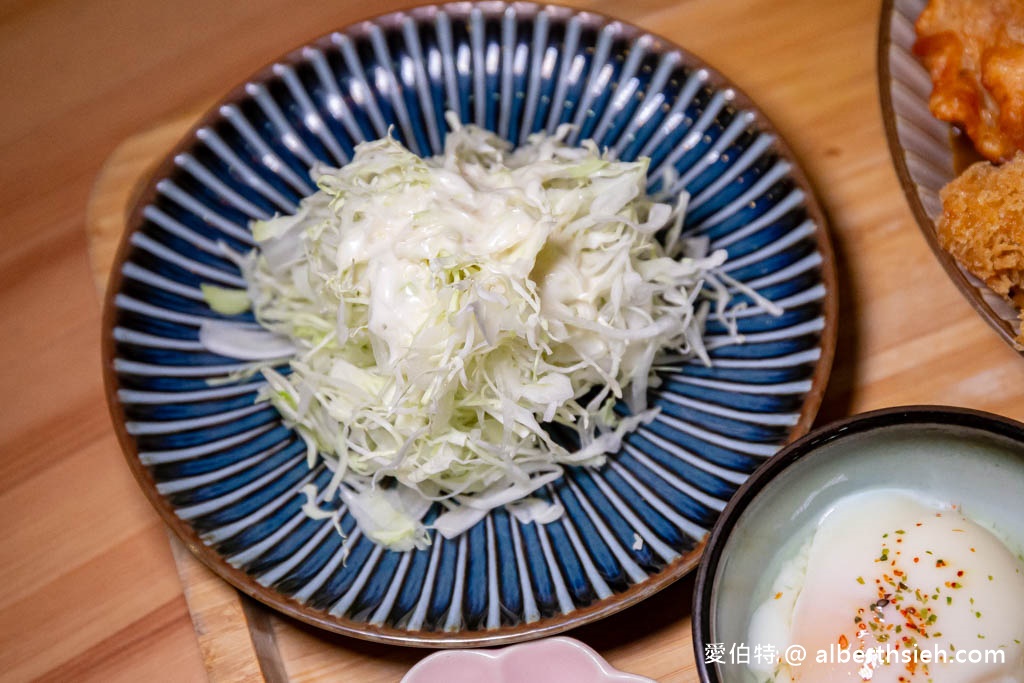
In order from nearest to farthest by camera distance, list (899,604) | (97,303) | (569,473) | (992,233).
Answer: (899,604)
(992,233)
(569,473)
(97,303)

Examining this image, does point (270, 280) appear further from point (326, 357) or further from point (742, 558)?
point (742, 558)

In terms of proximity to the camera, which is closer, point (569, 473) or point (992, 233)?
point (992, 233)

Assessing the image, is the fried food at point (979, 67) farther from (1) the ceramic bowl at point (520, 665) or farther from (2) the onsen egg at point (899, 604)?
(1) the ceramic bowl at point (520, 665)

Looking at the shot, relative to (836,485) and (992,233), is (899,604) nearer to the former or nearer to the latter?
(836,485)

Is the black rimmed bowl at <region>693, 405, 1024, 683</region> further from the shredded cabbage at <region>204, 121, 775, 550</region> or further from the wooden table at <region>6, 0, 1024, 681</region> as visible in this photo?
the shredded cabbage at <region>204, 121, 775, 550</region>

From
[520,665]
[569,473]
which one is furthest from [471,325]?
[520,665]

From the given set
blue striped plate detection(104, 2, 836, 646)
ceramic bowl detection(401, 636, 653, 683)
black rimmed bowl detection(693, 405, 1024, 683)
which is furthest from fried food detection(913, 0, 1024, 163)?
ceramic bowl detection(401, 636, 653, 683)
